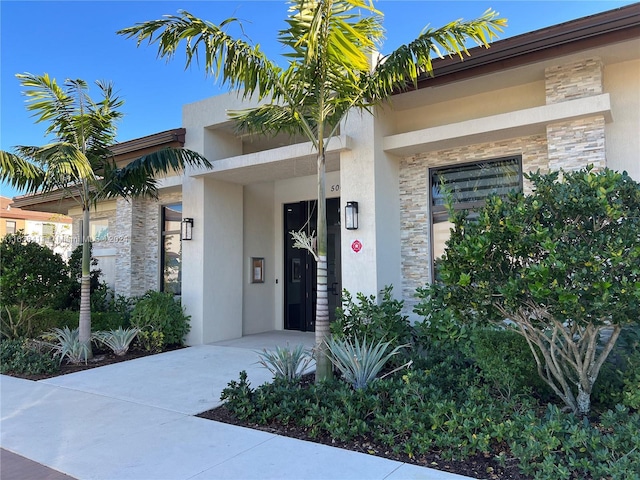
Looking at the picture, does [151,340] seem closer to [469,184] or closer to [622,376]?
[469,184]

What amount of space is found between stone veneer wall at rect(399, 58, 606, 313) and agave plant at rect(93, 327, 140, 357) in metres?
5.54

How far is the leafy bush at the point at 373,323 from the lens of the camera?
644cm

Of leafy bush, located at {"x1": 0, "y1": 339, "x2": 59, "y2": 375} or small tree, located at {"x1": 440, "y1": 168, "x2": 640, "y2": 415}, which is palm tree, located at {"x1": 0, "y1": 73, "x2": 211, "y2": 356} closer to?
leafy bush, located at {"x1": 0, "y1": 339, "x2": 59, "y2": 375}

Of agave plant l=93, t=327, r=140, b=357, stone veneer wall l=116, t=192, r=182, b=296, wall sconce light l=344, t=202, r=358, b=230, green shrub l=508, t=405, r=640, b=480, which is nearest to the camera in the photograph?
green shrub l=508, t=405, r=640, b=480

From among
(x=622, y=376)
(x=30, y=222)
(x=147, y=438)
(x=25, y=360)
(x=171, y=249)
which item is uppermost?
(x=30, y=222)

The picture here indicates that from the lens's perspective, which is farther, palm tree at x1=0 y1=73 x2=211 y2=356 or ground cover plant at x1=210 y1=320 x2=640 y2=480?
palm tree at x1=0 y1=73 x2=211 y2=356

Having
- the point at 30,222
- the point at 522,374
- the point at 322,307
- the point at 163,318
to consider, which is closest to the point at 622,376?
the point at 522,374

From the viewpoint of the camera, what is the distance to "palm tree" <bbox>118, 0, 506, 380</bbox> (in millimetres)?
5438

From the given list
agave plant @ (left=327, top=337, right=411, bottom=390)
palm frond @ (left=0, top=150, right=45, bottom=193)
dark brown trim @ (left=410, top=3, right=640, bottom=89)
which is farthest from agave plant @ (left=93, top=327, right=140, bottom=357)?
dark brown trim @ (left=410, top=3, right=640, bottom=89)

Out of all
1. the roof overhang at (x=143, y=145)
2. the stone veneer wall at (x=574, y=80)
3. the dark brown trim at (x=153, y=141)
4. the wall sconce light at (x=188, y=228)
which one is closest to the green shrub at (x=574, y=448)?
the stone veneer wall at (x=574, y=80)

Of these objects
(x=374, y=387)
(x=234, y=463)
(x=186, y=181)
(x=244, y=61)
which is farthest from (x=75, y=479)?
(x=186, y=181)

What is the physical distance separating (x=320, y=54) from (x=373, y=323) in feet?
12.7

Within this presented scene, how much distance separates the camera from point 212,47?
5625mm

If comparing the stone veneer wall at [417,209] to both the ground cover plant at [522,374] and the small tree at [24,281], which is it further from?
the small tree at [24,281]
